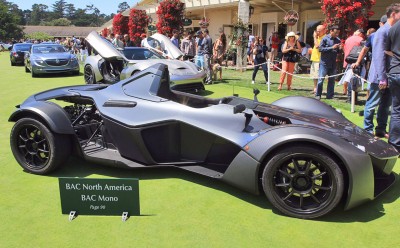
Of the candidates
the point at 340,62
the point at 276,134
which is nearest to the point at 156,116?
the point at 276,134

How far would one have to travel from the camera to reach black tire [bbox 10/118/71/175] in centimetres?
394

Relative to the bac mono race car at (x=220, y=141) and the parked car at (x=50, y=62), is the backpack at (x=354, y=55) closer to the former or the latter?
the bac mono race car at (x=220, y=141)

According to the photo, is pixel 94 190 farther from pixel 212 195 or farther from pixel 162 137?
pixel 212 195

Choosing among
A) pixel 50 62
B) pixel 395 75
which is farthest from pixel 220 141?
pixel 50 62

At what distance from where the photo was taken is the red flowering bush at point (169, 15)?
17875mm

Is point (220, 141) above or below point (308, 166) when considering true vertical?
above

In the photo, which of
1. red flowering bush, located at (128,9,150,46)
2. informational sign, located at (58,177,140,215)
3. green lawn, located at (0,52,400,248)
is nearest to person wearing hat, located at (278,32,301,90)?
green lawn, located at (0,52,400,248)

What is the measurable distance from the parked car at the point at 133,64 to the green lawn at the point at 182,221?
428 centimetres

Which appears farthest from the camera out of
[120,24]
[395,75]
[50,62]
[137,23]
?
[120,24]

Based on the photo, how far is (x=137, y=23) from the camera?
1084 inches

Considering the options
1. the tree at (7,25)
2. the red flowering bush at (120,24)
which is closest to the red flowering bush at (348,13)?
the red flowering bush at (120,24)

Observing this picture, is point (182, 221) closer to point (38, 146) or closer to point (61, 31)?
point (38, 146)

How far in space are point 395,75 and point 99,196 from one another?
3.83 m

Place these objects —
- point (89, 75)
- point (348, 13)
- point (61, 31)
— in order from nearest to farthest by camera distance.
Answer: point (348, 13) < point (89, 75) < point (61, 31)
